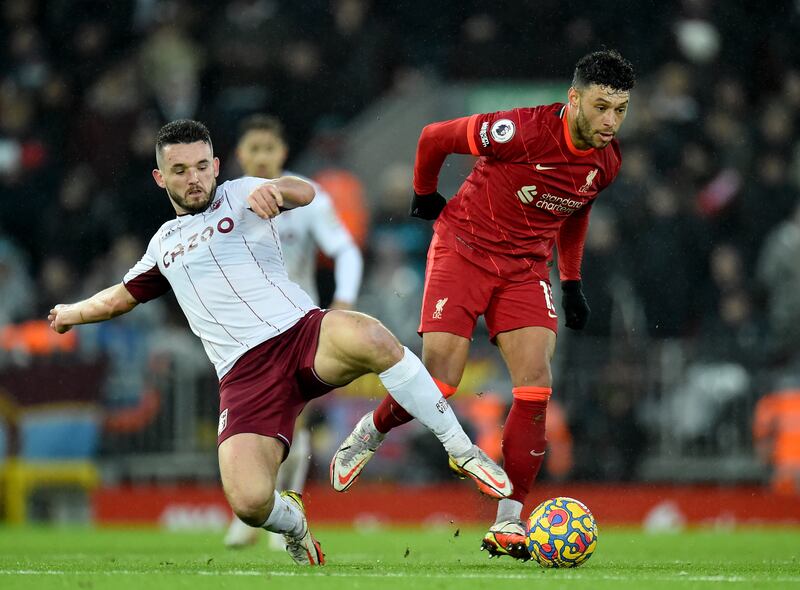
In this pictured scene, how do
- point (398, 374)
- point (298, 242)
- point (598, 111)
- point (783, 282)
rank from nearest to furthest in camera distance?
point (398, 374), point (598, 111), point (298, 242), point (783, 282)

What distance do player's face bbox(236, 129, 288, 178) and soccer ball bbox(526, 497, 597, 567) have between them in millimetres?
3197

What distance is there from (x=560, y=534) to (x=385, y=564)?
Result: 101 centimetres

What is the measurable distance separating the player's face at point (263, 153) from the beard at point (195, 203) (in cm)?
199

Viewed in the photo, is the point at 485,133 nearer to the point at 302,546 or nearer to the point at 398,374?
the point at 398,374

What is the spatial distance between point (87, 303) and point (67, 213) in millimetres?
7364

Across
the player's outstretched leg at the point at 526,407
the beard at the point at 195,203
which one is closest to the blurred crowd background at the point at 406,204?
the player's outstretched leg at the point at 526,407

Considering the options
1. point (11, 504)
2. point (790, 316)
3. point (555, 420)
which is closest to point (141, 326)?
point (11, 504)

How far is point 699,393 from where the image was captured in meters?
11.9

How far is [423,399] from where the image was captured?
21.1 ft

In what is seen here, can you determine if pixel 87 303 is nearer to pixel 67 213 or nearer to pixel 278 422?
pixel 278 422

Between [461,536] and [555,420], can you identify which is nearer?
[461,536]

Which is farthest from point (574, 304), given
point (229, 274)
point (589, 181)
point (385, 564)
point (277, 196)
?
point (277, 196)

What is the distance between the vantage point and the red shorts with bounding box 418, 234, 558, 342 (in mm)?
7003

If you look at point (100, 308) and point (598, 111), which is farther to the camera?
point (100, 308)
